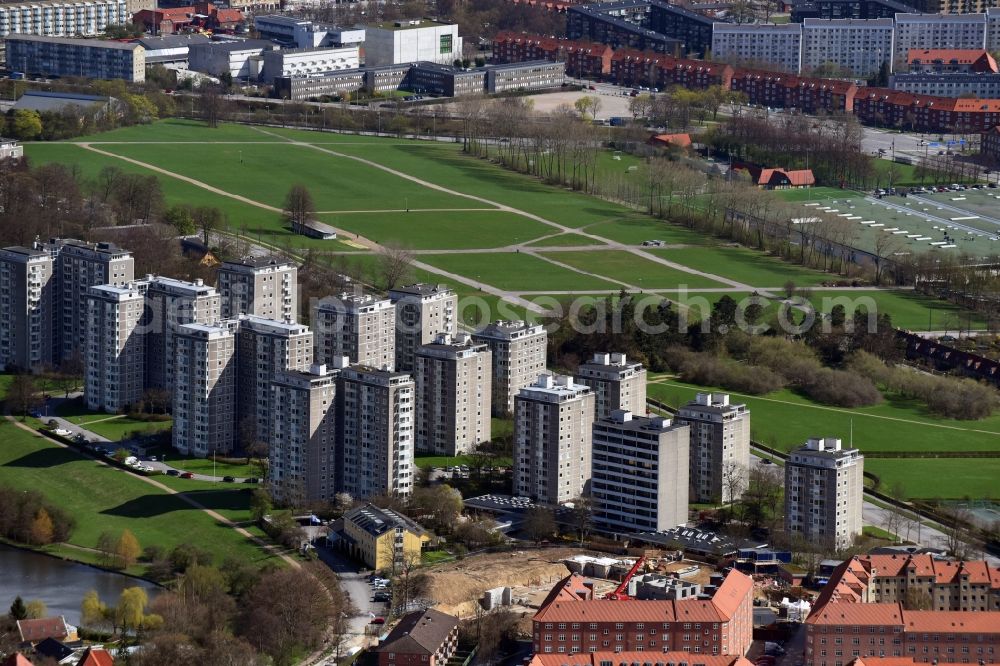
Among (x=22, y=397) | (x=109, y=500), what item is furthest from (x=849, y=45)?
(x=109, y=500)

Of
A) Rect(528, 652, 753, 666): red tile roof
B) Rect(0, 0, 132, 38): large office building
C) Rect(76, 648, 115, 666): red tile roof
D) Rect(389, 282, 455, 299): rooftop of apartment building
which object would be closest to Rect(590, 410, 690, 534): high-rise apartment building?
Rect(528, 652, 753, 666): red tile roof

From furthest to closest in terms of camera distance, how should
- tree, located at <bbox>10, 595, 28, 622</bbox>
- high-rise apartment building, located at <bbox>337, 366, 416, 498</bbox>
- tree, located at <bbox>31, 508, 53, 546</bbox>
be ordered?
high-rise apartment building, located at <bbox>337, 366, 416, 498</bbox> → tree, located at <bbox>31, 508, 53, 546</bbox> → tree, located at <bbox>10, 595, 28, 622</bbox>

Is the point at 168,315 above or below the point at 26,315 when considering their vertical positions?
above

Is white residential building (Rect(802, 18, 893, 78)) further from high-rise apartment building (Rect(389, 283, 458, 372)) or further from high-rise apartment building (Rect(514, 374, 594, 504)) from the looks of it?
high-rise apartment building (Rect(514, 374, 594, 504))

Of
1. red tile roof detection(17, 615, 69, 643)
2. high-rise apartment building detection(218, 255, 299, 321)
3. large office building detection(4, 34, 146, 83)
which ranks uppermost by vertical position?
large office building detection(4, 34, 146, 83)

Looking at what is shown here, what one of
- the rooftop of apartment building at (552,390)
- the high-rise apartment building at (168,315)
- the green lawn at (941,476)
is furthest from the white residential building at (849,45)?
the rooftop of apartment building at (552,390)

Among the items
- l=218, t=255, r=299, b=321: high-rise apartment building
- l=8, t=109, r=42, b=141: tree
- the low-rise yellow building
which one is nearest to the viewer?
the low-rise yellow building

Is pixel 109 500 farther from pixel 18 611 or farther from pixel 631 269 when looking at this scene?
pixel 631 269
